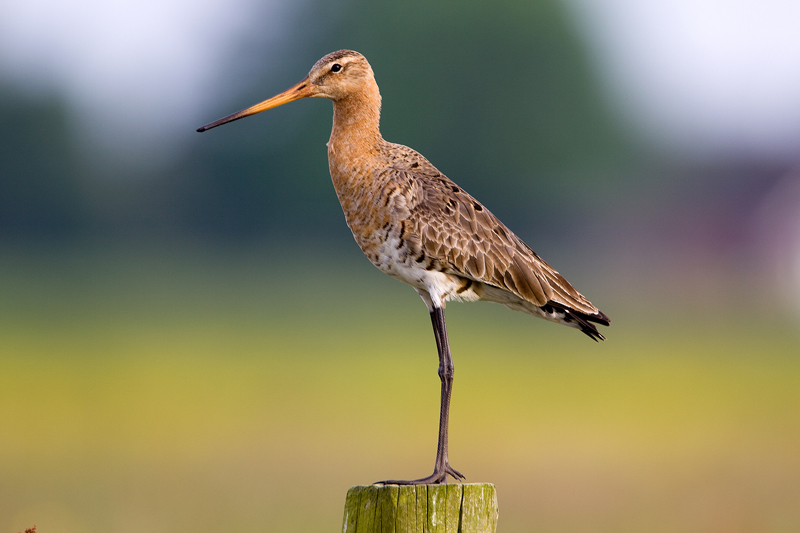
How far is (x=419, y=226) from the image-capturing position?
23.7ft

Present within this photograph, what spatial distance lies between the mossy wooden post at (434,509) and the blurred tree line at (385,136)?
147ft

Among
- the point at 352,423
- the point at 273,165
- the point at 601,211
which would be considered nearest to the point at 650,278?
the point at 601,211

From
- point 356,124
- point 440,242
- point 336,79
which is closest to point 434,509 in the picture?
point 440,242

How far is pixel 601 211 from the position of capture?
61688 millimetres

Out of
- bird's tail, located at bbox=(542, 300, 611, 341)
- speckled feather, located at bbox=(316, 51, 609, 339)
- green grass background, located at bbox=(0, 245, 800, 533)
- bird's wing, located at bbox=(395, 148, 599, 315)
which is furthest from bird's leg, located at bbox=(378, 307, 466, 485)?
green grass background, located at bbox=(0, 245, 800, 533)

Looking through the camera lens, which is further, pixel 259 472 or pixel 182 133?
pixel 182 133

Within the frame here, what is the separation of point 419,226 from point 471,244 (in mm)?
472

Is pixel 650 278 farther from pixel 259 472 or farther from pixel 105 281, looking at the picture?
pixel 259 472

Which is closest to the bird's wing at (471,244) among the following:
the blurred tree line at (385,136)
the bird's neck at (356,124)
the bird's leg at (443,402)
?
the bird's neck at (356,124)

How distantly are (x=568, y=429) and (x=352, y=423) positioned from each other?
5.03 m

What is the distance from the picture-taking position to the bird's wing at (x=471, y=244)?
7.27 metres

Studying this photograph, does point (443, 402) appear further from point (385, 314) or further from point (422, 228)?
point (385, 314)

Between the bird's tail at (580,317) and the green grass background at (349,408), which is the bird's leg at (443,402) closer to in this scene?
the bird's tail at (580,317)

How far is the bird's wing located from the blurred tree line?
42465 millimetres
